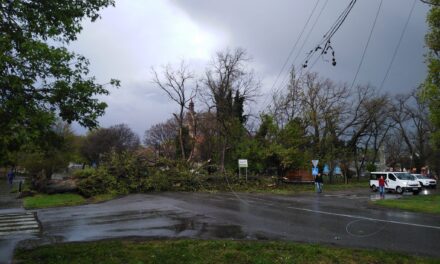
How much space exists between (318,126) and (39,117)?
185 feet

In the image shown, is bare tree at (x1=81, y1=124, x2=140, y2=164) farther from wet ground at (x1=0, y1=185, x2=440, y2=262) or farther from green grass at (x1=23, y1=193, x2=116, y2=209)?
wet ground at (x1=0, y1=185, x2=440, y2=262)

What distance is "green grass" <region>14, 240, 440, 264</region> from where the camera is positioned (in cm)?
912

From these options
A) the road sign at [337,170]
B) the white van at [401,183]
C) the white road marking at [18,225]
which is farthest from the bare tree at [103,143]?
the white road marking at [18,225]

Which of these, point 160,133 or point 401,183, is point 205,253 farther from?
point 160,133

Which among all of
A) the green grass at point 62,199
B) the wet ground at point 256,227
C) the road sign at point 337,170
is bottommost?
the wet ground at point 256,227

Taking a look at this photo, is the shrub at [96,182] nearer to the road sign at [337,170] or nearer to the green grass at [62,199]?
the green grass at [62,199]

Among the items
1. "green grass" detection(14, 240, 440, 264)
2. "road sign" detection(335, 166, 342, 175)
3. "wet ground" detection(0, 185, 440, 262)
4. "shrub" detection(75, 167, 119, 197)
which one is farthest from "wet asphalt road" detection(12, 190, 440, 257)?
"road sign" detection(335, 166, 342, 175)

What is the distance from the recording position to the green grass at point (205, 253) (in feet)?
29.9

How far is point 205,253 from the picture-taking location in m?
9.75

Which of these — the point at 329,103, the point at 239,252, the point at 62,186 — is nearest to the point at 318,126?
the point at 329,103

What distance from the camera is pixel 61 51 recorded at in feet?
29.9

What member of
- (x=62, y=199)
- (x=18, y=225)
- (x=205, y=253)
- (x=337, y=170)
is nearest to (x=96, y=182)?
(x=62, y=199)

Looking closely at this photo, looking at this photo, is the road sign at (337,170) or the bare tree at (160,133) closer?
the road sign at (337,170)

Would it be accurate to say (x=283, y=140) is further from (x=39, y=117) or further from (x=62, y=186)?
(x=39, y=117)
